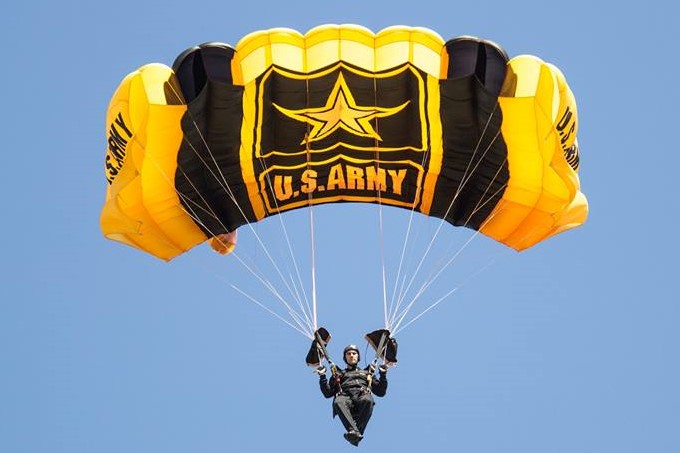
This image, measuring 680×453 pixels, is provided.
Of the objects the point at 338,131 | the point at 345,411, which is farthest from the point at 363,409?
the point at 338,131

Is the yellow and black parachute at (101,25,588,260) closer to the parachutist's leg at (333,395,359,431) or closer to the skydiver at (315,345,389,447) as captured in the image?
the skydiver at (315,345,389,447)

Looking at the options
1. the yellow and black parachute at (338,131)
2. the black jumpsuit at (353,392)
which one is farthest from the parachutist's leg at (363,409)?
the yellow and black parachute at (338,131)

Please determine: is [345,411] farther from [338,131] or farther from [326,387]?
[338,131]

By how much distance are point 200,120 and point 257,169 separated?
3.14ft

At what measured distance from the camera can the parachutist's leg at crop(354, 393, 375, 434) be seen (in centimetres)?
1866

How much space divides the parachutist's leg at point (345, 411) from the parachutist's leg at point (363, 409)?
7 centimetres

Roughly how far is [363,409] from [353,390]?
0.26 metres

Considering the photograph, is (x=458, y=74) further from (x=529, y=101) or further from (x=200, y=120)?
(x=200, y=120)

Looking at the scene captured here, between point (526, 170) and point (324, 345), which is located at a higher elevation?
point (526, 170)

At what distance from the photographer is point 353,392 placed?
18.8 m

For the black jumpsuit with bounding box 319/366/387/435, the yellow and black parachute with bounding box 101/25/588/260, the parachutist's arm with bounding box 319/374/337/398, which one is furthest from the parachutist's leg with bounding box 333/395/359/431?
the yellow and black parachute with bounding box 101/25/588/260

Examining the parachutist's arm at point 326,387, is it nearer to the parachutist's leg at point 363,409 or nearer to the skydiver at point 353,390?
the skydiver at point 353,390

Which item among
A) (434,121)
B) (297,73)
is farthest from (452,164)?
(297,73)

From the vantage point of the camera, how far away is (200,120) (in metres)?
19.5
